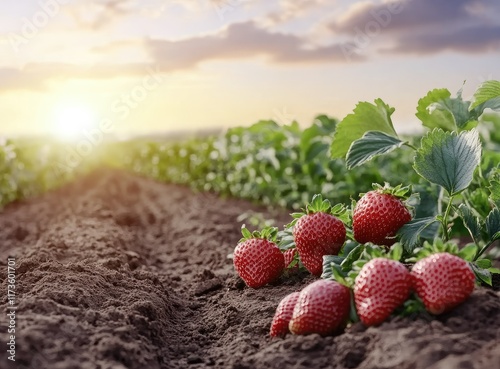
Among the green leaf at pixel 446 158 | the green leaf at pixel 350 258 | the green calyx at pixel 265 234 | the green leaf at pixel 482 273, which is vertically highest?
the green leaf at pixel 446 158

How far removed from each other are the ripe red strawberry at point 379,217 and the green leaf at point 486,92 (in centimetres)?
92

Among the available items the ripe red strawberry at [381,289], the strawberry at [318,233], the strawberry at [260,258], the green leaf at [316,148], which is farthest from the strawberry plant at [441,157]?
the green leaf at [316,148]

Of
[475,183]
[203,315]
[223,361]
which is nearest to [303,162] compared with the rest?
[475,183]

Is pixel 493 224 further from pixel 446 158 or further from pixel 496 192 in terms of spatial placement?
pixel 446 158

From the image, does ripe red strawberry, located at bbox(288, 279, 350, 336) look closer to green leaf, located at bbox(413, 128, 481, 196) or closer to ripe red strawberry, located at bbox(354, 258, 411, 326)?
ripe red strawberry, located at bbox(354, 258, 411, 326)

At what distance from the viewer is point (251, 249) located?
391cm

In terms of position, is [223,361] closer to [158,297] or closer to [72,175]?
[158,297]

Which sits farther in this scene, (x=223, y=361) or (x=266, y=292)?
(x=266, y=292)

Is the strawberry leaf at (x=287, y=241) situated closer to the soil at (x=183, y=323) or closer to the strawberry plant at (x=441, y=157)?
the soil at (x=183, y=323)

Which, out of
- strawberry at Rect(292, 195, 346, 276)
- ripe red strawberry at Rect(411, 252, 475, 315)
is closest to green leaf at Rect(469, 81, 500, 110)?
strawberry at Rect(292, 195, 346, 276)

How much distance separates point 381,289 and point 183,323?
1.58m

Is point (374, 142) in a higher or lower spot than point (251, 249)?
higher

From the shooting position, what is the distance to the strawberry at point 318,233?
11.7 feet

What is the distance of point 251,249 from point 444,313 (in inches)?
53.4
